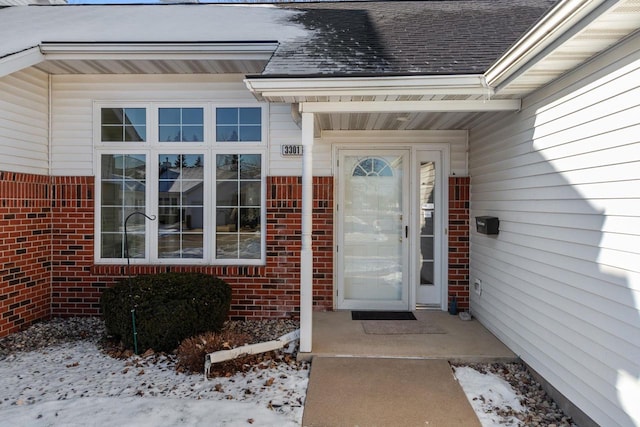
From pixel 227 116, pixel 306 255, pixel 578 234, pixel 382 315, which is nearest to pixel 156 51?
pixel 227 116

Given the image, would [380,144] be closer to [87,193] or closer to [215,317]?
[215,317]

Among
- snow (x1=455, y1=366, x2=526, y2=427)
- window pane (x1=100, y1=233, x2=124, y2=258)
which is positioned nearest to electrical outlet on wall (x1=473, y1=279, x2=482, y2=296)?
snow (x1=455, y1=366, x2=526, y2=427)

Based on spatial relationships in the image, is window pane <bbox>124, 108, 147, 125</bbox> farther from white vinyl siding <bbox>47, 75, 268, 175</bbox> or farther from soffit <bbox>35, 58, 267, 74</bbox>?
soffit <bbox>35, 58, 267, 74</bbox>

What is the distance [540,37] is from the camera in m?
2.42

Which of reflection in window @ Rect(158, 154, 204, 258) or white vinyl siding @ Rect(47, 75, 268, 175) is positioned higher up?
white vinyl siding @ Rect(47, 75, 268, 175)

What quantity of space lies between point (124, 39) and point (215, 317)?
11.0ft

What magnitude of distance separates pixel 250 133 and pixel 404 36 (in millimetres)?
2218

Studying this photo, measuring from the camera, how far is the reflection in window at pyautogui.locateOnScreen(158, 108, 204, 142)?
484 cm

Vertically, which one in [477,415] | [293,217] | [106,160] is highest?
[106,160]

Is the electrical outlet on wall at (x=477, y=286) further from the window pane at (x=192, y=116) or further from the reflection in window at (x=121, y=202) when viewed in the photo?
the reflection in window at (x=121, y=202)

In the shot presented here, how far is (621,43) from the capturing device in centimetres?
231

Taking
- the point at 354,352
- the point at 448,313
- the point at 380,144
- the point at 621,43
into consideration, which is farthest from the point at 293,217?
the point at 621,43

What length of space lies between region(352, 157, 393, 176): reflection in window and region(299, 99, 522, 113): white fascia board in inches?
59.3

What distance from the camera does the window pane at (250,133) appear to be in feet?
15.9
